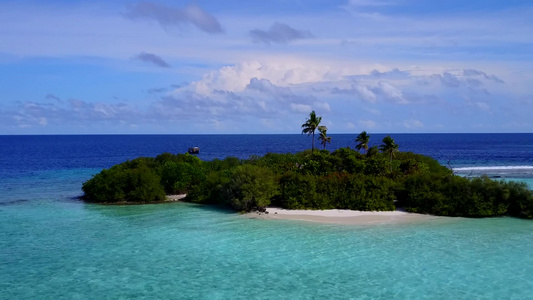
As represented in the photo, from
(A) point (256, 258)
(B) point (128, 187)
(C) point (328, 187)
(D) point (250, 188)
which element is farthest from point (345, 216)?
(B) point (128, 187)

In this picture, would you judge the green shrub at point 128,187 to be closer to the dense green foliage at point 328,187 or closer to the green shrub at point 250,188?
the dense green foliage at point 328,187

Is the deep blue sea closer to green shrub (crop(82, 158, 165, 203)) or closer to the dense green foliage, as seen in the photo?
the dense green foliage

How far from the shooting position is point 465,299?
821 inches

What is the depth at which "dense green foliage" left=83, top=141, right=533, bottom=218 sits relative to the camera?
38219 millimetres

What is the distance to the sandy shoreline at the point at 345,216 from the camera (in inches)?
1457

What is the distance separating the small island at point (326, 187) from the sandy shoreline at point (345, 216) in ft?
2.90

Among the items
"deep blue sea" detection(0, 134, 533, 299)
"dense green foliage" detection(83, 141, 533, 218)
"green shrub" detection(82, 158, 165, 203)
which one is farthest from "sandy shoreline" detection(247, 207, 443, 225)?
"green shrub" detection(82, 158, 165, 203)

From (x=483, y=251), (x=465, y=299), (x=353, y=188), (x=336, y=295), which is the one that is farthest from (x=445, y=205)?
(x=336, y=295)

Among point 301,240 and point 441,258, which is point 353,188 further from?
point 441,258

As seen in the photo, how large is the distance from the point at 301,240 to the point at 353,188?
11.5 metres

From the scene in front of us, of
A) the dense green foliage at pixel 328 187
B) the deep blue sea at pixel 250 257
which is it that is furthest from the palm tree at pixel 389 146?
the deep blue sea at pixel 250 257

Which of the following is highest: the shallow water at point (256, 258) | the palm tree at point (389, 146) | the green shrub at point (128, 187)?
the palm tree at point (389, 146)

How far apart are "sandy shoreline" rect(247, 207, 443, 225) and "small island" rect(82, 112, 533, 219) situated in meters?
0.88

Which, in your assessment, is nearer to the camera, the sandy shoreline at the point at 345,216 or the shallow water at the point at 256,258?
the shallow water at the point at 256,258
